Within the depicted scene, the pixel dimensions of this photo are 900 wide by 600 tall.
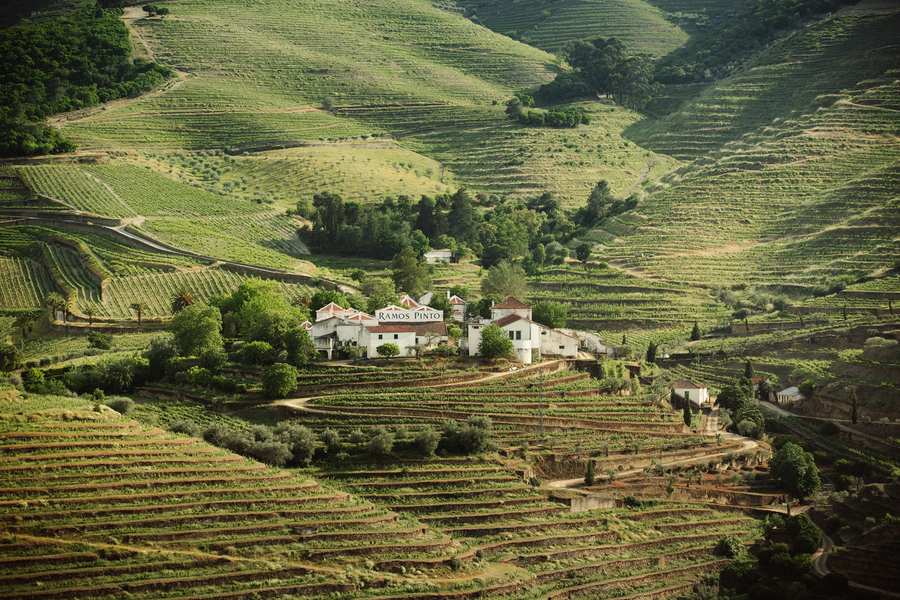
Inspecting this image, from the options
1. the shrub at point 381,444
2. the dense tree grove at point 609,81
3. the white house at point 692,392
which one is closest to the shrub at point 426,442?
the shrub at point 381,444

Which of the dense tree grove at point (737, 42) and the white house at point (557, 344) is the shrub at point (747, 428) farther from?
the dense tree grove at point (737, 42)

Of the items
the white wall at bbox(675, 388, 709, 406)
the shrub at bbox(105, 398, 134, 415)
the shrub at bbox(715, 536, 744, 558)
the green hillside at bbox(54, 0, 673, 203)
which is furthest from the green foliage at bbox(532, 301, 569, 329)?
the green hillside at bbox(54, 0, 673, 203)

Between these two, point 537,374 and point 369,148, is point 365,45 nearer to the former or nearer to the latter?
point 369,148

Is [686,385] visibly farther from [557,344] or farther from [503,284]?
[503,284]

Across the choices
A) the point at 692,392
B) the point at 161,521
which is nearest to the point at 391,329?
the point at 692,392

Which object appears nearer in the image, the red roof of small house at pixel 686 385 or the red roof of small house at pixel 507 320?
the red roof of small house at pixel 507 320

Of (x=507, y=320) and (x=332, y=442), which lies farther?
(x=507, y=320)
